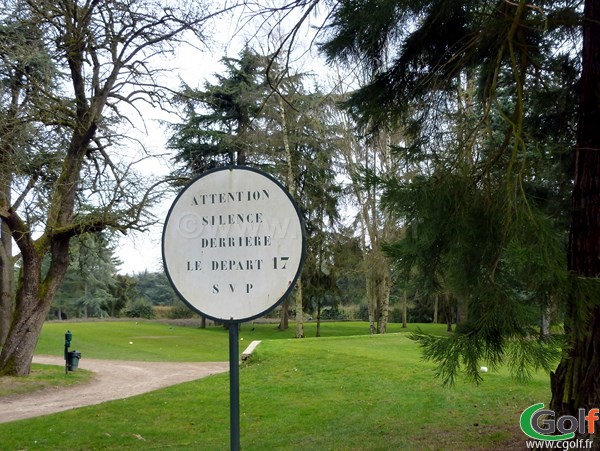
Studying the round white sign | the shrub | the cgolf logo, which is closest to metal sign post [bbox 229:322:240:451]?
the round white sign

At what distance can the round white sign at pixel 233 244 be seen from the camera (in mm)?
2908

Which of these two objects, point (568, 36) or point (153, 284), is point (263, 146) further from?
point (153, 284)

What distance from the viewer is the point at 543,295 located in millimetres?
3340

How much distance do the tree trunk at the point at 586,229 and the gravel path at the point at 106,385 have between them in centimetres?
943

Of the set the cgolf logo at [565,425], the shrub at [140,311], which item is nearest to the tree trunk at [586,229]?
the cgolf logo at [565,425]

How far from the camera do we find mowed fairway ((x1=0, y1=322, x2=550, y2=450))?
7.30 m

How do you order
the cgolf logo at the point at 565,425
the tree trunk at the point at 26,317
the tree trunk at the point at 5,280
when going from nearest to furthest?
1. the cgolf logo at the point at 565,425
2. the tree trunk at the point at 26,317
3. the tree trunk at the point at 5,280

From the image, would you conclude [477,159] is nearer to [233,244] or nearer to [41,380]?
[233,244]

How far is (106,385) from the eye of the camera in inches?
607

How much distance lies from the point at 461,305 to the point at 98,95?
13636mm

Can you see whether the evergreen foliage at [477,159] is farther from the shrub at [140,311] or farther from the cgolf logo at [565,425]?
the shrub at [140,311]

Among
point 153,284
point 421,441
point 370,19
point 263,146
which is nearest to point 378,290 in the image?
point 263,146

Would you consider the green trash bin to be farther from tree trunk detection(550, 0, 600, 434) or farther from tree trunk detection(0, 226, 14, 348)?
tree trunk detection(550, 0, 600, 434)

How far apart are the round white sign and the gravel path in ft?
29.4
